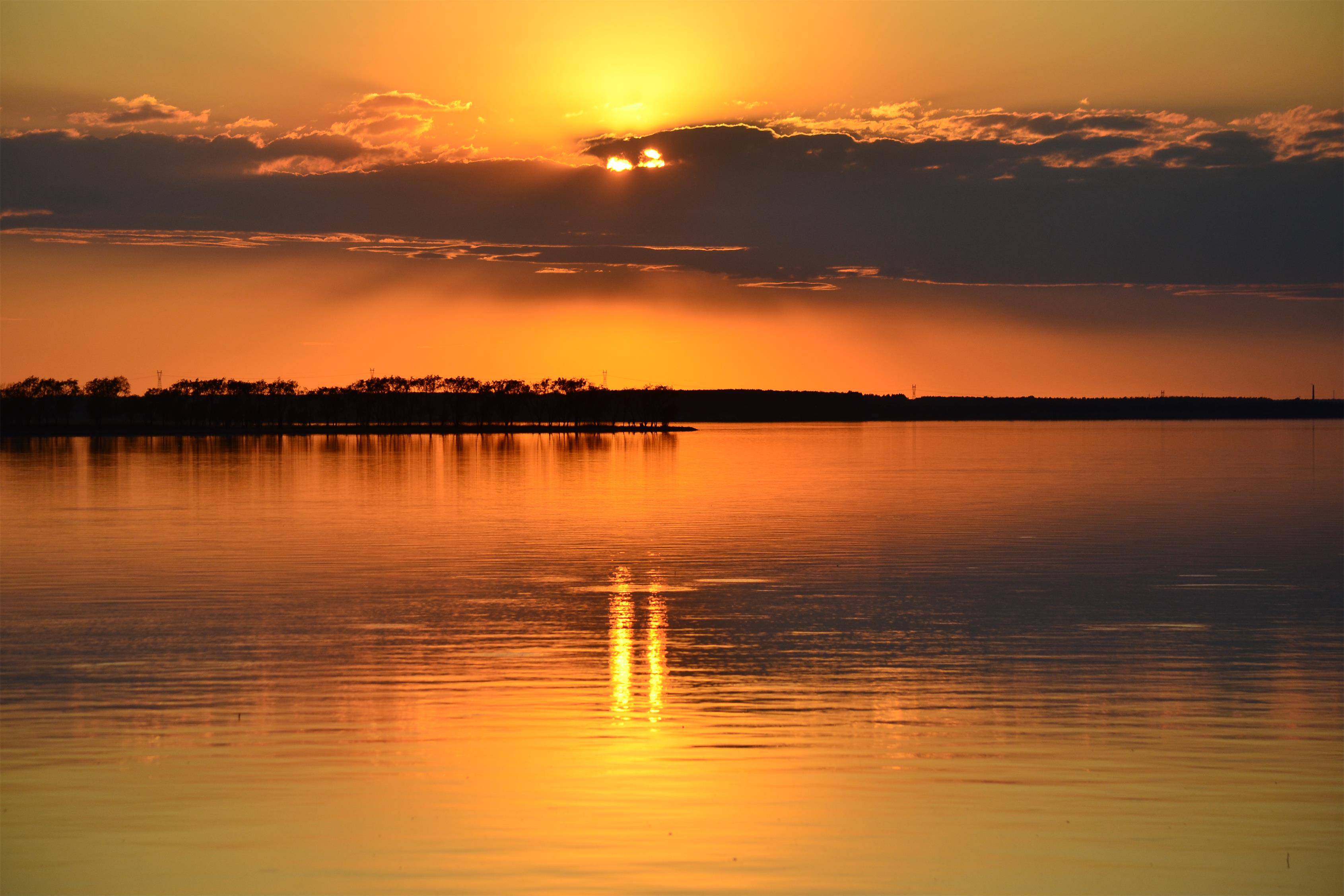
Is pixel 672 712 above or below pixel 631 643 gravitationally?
below

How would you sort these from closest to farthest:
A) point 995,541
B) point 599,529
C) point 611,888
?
point 611,888
point 995,541
point 599,529

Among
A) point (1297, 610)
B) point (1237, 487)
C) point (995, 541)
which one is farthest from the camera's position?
point (1237, 487)

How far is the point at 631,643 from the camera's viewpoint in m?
21.2

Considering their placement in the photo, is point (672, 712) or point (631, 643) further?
point (631, 643)

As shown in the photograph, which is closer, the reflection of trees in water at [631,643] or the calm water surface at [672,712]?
the calm water surface at [672,712]

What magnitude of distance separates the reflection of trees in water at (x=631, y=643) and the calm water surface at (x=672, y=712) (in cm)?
13

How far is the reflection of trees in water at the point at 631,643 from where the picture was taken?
1689 centimetres

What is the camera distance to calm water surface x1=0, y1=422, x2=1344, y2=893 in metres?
11.4

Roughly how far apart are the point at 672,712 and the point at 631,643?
5022 mm

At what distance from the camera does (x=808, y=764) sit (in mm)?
13805

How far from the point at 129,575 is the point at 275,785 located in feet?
62.6

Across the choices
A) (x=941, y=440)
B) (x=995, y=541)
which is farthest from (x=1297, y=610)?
(x=941, y=440)

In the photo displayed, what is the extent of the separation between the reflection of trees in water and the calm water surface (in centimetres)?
13

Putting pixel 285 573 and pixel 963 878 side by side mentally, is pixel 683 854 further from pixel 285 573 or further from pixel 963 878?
pixel 285 573
